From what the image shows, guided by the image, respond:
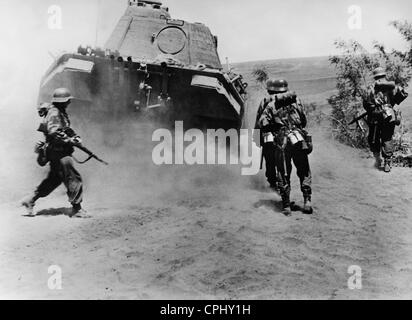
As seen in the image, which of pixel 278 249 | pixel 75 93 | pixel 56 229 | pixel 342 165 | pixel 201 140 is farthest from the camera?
pixel 342 165

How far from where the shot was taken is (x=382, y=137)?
337 inches

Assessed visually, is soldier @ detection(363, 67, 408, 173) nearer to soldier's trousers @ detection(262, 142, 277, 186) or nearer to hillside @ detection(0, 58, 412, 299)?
hillside @ detection(0, 58, 412, 299)

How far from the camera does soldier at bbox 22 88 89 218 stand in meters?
6.11

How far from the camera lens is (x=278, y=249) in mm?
5035

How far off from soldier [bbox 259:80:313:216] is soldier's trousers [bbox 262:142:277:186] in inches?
9.8

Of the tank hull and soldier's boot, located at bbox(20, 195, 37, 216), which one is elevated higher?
the tank hull

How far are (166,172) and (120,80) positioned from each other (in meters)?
1.61

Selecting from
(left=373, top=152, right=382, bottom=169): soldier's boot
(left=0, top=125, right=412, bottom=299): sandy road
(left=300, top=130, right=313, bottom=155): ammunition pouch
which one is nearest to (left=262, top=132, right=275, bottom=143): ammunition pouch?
(left=300, top=130, right=313, bottom=155): ammunition pouch

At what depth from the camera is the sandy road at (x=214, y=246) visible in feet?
13.6

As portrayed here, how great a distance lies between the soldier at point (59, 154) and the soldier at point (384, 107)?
15.8 feet
